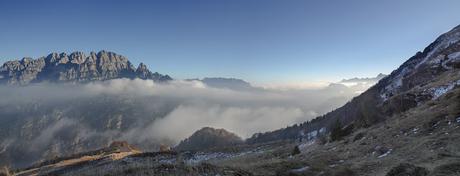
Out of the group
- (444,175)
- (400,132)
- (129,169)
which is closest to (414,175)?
(444,175)

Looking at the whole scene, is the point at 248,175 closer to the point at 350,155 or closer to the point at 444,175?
the point at 444,175

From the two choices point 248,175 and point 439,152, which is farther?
point 439,152

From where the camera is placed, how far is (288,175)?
21.8 meters

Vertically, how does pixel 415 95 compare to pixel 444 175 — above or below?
above

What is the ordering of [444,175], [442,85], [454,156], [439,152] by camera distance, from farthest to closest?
[442,85] < [439,152] < [454,156] < [444,175]

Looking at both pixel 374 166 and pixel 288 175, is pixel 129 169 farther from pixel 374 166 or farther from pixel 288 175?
pixel 374 166

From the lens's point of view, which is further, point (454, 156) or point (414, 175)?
point (454, 156)

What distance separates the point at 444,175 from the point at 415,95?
65.6 m

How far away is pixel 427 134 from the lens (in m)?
30.3

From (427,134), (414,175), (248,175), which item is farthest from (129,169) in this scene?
(427,134)

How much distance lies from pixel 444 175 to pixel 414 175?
1.19m

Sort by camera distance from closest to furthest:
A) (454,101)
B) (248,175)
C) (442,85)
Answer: (248,175) → (454,101) → (442,85)

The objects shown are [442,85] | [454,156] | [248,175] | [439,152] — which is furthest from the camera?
[442,85]

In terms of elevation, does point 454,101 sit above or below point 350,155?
above
